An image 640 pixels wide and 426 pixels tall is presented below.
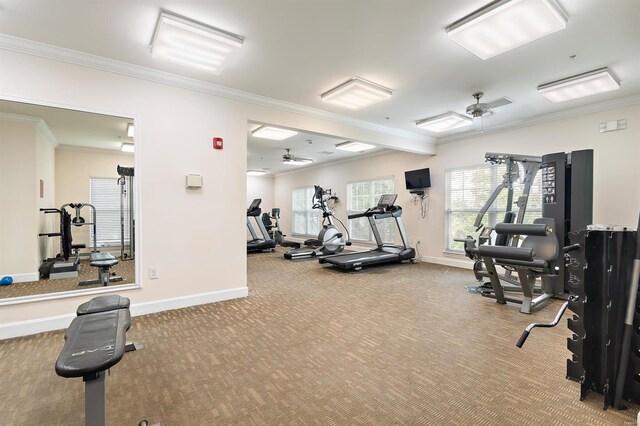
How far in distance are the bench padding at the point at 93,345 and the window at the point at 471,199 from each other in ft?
19.5

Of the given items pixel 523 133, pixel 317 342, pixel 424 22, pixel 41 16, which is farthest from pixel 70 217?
pixel 523 133

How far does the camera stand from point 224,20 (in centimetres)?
257

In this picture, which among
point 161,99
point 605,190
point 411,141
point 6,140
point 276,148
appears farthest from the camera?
point 276,148

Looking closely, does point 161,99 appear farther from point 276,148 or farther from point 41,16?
point 276,148

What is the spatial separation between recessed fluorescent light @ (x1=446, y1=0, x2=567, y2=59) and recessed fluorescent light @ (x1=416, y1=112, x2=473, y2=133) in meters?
2.07

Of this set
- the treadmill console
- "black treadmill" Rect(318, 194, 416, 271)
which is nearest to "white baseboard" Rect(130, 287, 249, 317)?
"black treadmill" Rect(318, 194, 416, 271)

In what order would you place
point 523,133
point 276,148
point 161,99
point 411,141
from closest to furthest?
1. point 161,99
2. point 523,133
3. point 411,141
4. point 276,148

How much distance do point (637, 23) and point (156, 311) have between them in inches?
211

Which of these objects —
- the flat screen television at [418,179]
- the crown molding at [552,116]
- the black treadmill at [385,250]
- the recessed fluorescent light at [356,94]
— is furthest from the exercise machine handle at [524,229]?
the flat screen television at [418,179]

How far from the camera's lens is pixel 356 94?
404 cm

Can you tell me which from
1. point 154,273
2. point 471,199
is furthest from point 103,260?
point 471,199

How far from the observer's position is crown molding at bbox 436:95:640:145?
4225mm

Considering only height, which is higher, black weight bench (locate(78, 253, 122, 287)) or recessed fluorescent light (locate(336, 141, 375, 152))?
recessed fluorescent light (locate(336, 141, 375, 152))

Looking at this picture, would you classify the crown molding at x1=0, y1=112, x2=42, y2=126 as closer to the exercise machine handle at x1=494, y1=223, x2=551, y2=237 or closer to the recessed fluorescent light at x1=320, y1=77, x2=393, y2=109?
the recessed fluorescent light at x1=320, y1=77, x2=393, y2=109
